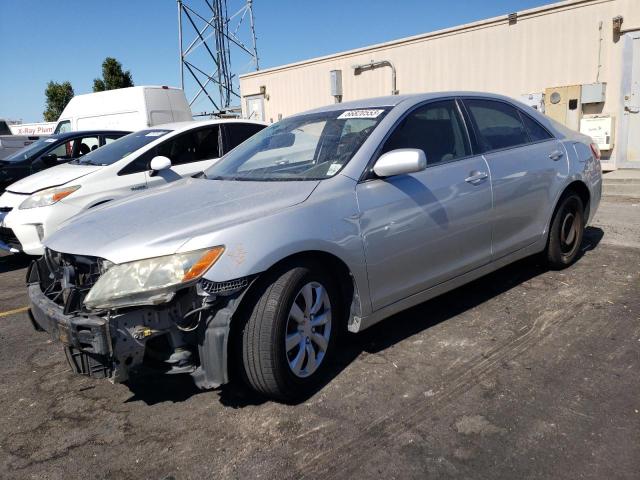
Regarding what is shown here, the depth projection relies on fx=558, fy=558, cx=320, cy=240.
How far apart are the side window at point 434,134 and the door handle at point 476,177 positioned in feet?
0.53

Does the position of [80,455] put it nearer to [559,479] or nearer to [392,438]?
[392,438]

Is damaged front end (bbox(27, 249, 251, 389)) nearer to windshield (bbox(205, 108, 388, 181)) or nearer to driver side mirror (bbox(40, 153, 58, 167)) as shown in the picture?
windshield (bbox(205, 108, 388, 181))

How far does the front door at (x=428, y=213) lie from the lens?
129 inches

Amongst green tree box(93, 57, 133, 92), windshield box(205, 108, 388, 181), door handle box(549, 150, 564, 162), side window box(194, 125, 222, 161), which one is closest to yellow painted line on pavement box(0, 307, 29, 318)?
windshield box(205, 108, 388, 181)

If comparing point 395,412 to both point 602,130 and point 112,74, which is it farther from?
point 112,74

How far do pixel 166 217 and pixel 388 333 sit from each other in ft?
5.78

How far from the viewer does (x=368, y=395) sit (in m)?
3.04

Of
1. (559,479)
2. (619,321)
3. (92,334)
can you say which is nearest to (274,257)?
(92,334)

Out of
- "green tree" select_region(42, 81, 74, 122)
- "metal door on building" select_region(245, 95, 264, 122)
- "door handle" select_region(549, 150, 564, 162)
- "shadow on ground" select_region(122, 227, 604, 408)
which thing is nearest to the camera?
"shadow on ground" select_region(122, 227, 604, 408)

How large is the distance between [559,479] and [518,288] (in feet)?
8.21

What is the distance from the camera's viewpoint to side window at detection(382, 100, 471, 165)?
3.64 metres

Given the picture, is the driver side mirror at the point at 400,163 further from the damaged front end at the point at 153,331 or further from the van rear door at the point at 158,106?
the van rear door at the point at 158,106

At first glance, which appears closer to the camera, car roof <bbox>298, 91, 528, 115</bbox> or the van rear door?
car roof <bbox>298, 91, 528, 115</bbox>

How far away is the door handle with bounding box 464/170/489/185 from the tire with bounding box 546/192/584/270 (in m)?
1.17
